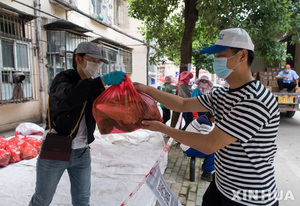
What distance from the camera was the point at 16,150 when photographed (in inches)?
140

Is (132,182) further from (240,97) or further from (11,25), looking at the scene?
(11,25)

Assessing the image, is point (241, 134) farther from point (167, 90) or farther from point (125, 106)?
point (167, 90)

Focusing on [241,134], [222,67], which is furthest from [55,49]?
[241,134]

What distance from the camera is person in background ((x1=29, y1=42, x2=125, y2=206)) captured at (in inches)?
56.2

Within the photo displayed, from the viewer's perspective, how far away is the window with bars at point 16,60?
5.01 metres

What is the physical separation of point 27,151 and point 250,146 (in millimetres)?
3705

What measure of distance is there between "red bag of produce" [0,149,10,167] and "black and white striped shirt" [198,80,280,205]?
341cm

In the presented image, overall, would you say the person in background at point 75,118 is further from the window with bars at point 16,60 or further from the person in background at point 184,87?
the window with bars at point 16,60

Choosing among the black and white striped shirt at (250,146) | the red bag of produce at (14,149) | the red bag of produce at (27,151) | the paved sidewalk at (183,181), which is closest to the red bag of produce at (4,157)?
the red bag of produce at (14,149)

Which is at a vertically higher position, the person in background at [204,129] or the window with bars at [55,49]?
the window with bars at [55,49]

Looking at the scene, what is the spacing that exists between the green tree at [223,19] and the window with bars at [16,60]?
3.11 meters

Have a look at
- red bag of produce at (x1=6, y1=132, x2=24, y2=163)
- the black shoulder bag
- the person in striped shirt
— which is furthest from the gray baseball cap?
red bag of produce at (x1=6, y1=132, x2=24, y2=163)

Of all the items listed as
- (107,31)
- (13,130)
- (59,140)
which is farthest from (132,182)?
(107,31)

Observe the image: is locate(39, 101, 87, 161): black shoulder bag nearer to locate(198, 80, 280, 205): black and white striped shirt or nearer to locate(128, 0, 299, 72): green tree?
locate(198, 80, 280, 205): black and white striped shirt
